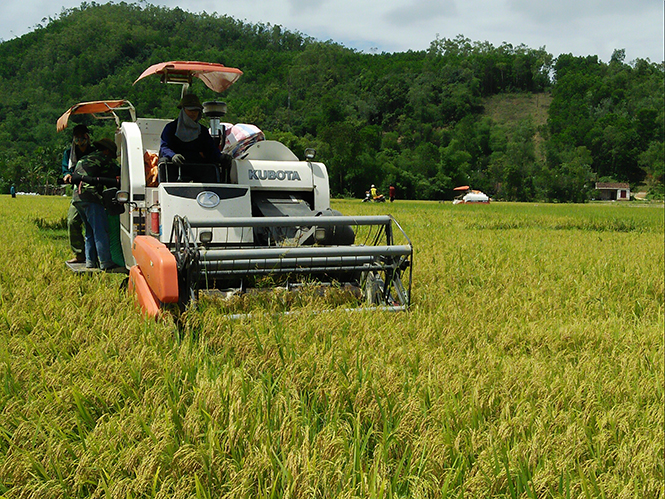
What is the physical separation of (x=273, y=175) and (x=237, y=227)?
1.18 m

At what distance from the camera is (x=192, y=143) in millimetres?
6090

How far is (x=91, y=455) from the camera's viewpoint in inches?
89.7

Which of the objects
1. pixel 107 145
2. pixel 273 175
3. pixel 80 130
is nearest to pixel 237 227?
pixel 273 175

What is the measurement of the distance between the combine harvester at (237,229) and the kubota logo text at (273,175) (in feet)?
0.04

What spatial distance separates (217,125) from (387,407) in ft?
14.5

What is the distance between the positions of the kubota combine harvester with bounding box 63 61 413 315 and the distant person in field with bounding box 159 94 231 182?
82mm

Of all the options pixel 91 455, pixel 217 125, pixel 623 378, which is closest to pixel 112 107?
pixel 217 125

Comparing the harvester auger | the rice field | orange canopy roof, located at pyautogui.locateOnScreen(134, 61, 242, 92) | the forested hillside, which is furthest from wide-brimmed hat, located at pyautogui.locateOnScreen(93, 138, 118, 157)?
the forested hillside

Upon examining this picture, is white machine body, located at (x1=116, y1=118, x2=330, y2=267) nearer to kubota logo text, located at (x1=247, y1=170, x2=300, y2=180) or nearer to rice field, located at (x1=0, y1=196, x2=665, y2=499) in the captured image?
kubota logo text, located at (x1=247, y1=170, x2=300, y2=180)

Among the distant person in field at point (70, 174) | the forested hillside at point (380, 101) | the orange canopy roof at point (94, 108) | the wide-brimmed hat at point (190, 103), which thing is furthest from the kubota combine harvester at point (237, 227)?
the forested hillside at point (380, 101)

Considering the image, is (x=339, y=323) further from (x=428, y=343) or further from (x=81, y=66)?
(x=81, y=66)

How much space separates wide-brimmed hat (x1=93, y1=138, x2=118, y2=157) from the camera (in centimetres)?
750

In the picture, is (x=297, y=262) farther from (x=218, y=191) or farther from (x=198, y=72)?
(x=198, y=72)

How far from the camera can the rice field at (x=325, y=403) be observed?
7.22 ft
